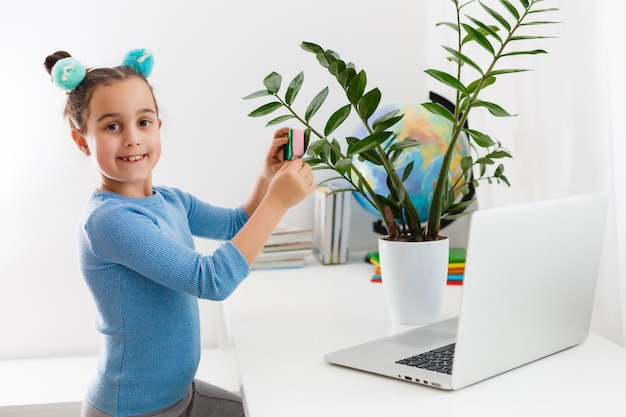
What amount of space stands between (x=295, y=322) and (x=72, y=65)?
0.56m

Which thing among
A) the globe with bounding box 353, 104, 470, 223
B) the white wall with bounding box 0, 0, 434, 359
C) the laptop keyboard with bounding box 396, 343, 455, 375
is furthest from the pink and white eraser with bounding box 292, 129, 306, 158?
the white wall with bounding box 0, 0, 434, 359

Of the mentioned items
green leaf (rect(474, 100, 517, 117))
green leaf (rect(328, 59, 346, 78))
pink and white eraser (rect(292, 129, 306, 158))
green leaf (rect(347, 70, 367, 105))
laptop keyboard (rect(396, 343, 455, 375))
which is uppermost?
green leaf (rect(328, 59, 346, 78))

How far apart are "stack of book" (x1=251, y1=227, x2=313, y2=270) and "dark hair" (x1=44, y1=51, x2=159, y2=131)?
0.69 m

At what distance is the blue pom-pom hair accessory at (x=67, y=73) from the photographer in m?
1.28

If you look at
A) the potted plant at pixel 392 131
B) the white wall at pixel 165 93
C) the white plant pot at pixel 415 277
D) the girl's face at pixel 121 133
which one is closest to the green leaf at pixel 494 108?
the potted plant at pixel 392 131

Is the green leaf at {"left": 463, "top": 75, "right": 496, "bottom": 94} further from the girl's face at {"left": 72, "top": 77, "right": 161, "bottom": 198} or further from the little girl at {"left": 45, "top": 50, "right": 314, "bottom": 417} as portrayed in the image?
the girl's face at {"left": 72, "top": 77, "right": 161, "bottom": 198}

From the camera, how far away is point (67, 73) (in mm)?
1276

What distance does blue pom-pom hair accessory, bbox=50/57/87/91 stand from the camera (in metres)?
1.28

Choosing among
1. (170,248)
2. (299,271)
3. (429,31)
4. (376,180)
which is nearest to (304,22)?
(429,31)

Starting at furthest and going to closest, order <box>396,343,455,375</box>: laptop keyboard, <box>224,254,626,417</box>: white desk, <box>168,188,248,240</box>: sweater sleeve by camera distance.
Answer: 1. <box>168,188,248,240</box>: sweater sleeve
2. <box>396,343,455,375</box>: laptop keyboard
3. <box>224,254,626,417</box>: white desk

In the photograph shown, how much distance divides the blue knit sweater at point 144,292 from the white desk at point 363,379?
107 millimetres

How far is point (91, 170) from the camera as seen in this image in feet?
6.81

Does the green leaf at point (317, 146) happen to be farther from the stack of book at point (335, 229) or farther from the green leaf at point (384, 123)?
the stack of book at point (335, 229)

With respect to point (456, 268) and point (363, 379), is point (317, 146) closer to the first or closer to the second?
point (363, 379)
